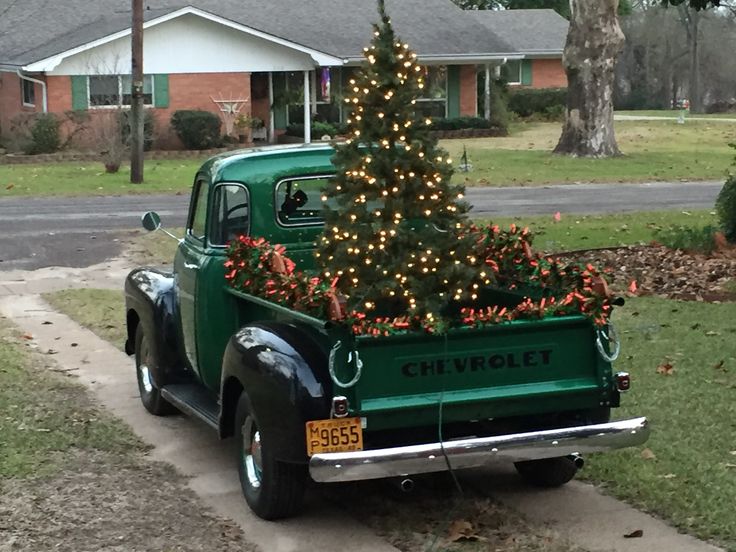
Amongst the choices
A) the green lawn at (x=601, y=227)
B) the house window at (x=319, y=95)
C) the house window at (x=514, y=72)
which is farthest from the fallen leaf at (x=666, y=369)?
the house window at (x=514, y=72)

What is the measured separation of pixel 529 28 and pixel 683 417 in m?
54.6

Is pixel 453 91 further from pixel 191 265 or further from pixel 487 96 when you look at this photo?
pixel 191 265

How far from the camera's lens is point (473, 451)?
6066 millimetres

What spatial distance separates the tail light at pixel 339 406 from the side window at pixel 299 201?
2.11 metres

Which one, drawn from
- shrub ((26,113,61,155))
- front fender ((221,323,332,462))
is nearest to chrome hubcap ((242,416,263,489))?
front fender ((221,323,332,462))

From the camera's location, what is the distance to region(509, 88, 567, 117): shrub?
54312 mm

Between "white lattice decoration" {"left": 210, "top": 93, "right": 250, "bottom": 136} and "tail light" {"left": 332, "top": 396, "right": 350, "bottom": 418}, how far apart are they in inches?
1354

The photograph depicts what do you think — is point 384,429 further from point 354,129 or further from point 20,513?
point 20,513

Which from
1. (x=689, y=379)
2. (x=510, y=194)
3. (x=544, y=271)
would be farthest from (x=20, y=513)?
(x=510, y=194)

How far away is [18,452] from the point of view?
795cm

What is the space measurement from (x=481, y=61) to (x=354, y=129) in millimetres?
39417

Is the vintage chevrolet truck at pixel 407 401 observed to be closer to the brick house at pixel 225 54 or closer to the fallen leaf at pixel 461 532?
the fallen leaf at pixel 461 532

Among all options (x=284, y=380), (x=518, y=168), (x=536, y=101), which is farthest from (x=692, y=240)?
(x=536, y=101)

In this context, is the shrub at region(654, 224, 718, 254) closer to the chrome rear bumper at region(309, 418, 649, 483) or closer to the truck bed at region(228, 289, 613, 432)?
the truck bed at region(228, 289, 613, 432)
